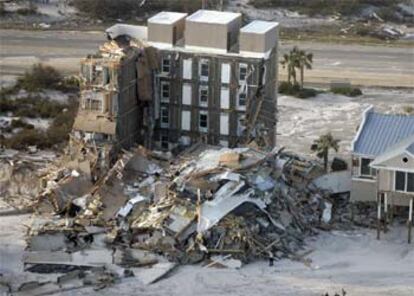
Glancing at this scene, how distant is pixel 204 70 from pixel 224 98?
160 centimetres

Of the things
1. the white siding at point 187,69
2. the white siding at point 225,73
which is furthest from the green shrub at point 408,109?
the white siding at point 187,69

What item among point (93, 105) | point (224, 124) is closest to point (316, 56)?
point (224, 124)

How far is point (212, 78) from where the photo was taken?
205ft

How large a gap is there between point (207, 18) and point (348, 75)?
2486cm

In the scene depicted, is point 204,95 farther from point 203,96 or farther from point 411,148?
point 411,148

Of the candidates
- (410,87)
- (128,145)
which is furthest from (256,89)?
(410,87)

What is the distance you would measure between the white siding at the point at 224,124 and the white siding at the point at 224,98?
0.43 metres

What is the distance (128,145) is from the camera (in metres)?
61.7

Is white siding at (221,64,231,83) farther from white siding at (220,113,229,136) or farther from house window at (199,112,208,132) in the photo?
house window at (199,112,208,132)

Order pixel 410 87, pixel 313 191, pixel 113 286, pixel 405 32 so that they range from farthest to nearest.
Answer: pixel 405 32 → pixel 410 87 → pixel 313 191 → pixel 113 286

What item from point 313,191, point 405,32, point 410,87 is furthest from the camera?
point 405,32

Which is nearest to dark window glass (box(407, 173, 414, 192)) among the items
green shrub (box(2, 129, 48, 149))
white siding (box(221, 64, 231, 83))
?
white siding (box(221, 64, 231, 83))

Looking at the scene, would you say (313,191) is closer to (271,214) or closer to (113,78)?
(271,214)

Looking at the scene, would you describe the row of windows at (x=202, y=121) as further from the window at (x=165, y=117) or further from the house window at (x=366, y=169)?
the house window at (x=366, y=169)
